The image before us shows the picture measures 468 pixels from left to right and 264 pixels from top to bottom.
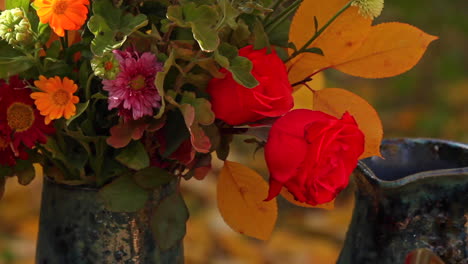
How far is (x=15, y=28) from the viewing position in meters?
0.47

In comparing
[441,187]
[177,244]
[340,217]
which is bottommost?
[340,217]

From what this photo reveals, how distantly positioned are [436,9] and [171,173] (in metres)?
1.63

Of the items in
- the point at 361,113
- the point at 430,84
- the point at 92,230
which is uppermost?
the point at 361,113

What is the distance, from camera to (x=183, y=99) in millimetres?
492

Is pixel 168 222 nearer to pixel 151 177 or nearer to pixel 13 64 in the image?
pixel 151 177

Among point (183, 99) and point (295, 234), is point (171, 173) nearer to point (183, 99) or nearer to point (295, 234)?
point (183, 99)

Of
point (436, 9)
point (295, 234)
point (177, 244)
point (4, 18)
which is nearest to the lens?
point (4, 18)

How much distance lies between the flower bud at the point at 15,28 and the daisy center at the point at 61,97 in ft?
0.12

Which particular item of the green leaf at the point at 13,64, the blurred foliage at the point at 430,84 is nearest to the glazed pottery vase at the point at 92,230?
the green leaf at the point at 13,64

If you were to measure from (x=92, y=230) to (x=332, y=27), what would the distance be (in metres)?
0.24

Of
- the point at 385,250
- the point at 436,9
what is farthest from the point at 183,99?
the point at 436,9

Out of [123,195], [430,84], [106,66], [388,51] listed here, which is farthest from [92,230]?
[430,84]

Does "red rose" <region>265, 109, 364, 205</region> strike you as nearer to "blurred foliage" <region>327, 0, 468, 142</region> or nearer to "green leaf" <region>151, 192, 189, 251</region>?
"green leaf" <region>151, 192, 189, 251</region>

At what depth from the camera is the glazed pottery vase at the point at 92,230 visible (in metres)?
0.56
